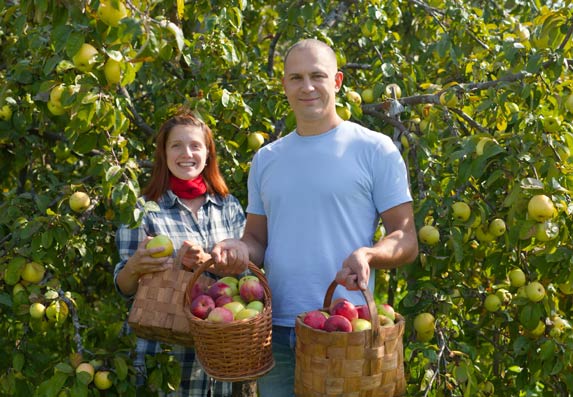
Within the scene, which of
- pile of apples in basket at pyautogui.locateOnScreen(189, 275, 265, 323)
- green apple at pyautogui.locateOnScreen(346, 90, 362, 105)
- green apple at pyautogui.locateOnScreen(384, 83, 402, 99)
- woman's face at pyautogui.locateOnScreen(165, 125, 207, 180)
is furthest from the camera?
green apple at pyautogui.locateOnScreen(384, 83, 402, 99)

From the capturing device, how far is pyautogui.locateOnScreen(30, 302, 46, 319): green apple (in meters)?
2.50

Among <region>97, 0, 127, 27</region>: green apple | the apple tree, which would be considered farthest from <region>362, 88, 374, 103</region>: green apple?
<region>97, 0, 127, 27</region>: green apple

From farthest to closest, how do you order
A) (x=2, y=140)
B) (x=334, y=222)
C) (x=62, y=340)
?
(x=62, y=340) < (x=2, y=140) < (x=334, y=222)

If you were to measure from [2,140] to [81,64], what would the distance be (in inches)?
58.9

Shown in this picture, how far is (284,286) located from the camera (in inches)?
82.7

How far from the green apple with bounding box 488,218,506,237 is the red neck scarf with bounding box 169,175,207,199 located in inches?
40.4

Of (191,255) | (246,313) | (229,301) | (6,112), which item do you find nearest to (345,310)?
(246,313)

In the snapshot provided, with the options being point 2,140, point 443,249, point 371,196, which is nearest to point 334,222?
point 371,196

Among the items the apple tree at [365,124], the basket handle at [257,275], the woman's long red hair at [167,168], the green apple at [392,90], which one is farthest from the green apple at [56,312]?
the green apple at [392,90]

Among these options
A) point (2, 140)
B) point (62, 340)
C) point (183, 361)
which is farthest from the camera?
point (62, 340)

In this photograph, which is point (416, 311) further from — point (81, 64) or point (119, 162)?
point (81, 64)

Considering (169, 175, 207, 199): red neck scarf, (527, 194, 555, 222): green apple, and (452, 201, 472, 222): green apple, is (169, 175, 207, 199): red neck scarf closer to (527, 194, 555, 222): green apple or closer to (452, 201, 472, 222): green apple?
(452, 201, 472, 222): green apple

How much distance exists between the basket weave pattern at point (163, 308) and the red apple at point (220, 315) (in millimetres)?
216

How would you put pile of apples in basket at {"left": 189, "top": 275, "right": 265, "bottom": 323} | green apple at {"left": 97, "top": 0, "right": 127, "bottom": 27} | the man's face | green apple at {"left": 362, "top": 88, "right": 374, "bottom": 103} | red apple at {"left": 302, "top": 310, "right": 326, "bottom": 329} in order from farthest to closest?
1. green apple at {"left": 362, "top": 88, "right": 374, "bottom": 103}
2. the man's face
3. pile of apples in basket at {"left": 189, "top": 275, "right": 265, "bottom": 323}
4. red apple at {"left": 302, "top": 310, "right": 326, "bottom": 329}
5. green apple at {"left": 97, "top": 0, "right": 127, "bottom": 27}
